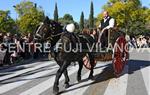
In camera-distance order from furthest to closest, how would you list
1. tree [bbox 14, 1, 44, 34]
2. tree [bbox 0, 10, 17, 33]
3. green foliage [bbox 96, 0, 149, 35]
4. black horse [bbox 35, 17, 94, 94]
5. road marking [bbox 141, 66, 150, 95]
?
tree [bbox 0, 10, 17, 33] → green foliage [bbox 96, 0, 149, 35] → tree [bbox 14, 1, 44, 34] → road marking [bbox 141, 66, 150, 95] → black horse [bbox 35, 17, 94, 94]

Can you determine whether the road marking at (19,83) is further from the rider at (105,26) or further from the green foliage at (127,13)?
the green foliage at (127,13)

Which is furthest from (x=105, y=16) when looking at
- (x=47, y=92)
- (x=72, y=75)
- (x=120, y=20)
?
(x=120, y=20)

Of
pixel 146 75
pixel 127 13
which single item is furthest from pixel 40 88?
pixel 127 13

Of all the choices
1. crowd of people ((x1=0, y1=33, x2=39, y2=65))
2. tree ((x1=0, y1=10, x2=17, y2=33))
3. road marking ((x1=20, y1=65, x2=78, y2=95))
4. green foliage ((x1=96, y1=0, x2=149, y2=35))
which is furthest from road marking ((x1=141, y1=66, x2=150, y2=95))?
tree ((x1=0, y1=10, x2=17, y2=33))

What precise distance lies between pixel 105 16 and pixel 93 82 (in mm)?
2974

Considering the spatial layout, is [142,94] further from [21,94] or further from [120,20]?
[120,20]

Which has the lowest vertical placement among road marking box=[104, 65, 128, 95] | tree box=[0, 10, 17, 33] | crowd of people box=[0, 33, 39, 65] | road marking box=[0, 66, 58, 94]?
road marking box=[104, 65, 128, 95]

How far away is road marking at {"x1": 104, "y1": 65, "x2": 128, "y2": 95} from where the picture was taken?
10281 millimetres

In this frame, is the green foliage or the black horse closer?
the black horse

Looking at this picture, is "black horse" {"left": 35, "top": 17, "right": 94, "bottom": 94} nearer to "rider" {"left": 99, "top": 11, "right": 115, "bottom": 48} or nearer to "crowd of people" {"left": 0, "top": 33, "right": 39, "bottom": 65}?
"rider" {"left": 99, "top": 11, "right": 115, "bottom": 48}

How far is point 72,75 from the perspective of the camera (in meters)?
13.6

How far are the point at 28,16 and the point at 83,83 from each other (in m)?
54.4

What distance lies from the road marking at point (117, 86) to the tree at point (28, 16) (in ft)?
164

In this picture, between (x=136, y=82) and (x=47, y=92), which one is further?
(x=136, y=82)
